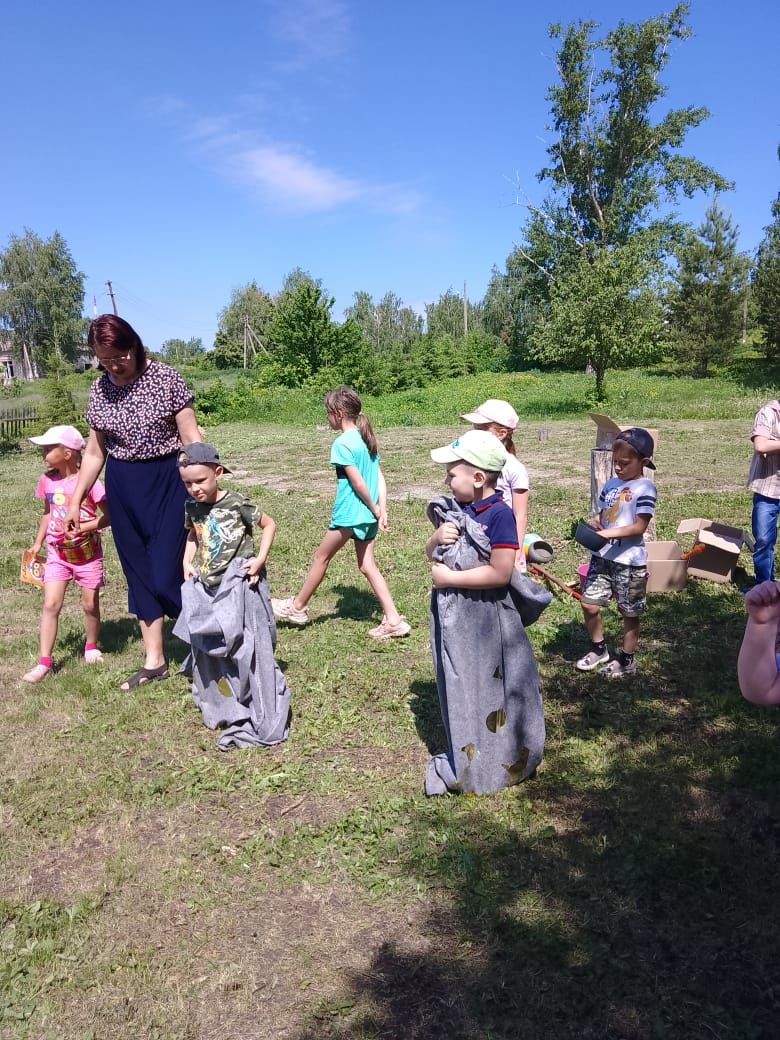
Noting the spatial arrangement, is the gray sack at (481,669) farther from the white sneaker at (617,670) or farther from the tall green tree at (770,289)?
the tall green tree at (770,289)

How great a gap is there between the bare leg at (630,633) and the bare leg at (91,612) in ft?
11.9

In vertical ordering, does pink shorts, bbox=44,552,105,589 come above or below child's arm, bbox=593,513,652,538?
below

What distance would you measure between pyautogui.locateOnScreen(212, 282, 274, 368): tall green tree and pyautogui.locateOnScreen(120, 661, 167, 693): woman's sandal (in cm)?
5673

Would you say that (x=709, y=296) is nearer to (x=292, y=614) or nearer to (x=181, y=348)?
(x=292, y=614)

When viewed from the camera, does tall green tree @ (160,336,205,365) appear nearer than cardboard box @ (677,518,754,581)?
No

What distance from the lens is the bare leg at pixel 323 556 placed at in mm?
5449

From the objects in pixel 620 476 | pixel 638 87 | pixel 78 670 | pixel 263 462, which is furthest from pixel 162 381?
pixel 638 87

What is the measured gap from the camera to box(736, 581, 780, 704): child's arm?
6.10 feet

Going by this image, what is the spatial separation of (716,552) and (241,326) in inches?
2804

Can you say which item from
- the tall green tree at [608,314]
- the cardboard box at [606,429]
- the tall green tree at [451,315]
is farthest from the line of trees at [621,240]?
the tall green tree at [451,315]

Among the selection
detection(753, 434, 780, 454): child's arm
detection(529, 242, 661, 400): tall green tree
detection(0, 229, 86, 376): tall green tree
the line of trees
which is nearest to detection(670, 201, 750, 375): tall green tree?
the line of trees

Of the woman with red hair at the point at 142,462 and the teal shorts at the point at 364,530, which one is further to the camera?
the teal shorts at the point at 364,530

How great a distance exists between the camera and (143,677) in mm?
4836

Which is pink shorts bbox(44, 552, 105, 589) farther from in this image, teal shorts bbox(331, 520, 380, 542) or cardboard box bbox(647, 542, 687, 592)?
cardboard box bbox(647, 542, 687, 592)
